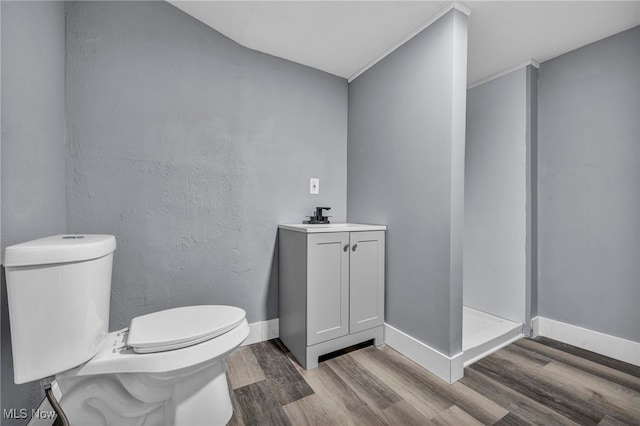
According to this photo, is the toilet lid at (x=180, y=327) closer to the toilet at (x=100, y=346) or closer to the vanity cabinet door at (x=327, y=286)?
the toilet at (x=100, y=346)

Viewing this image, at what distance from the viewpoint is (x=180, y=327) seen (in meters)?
1.09

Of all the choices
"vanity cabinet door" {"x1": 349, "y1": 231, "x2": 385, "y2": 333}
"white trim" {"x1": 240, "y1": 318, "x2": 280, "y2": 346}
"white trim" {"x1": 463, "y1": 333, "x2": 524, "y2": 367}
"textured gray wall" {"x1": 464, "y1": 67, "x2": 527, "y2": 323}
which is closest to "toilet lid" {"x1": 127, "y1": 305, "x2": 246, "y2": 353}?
"white trim" {"x1": 240, "y1": 318, "x2": 280, "y2": 346}

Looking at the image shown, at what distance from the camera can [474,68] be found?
6.80ft

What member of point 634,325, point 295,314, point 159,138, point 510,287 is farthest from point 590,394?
point 159,138

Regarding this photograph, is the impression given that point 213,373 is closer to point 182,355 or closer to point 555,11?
point 182,355

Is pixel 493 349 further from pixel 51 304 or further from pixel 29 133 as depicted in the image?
pixel 29 133

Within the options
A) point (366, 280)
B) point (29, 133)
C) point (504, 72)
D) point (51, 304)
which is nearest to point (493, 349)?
point (366, 280)

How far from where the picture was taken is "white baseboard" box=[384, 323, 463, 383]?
4.66ft

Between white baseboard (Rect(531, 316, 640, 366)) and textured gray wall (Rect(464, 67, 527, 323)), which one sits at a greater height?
textured gray wall (Rect(464, 67, 527, 323))

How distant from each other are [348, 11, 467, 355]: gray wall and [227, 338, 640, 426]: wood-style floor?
0.25 meters

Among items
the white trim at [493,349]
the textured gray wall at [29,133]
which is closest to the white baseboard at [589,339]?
the white trim at [493,349]

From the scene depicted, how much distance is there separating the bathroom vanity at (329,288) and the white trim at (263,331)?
0.22 feet

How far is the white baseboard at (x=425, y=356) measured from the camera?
4.66 ft

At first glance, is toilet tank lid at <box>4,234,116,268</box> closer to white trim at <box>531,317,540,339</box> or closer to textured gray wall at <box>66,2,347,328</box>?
textured gray wall at <box>66,2,347,328</box>
